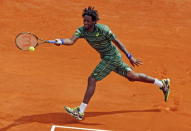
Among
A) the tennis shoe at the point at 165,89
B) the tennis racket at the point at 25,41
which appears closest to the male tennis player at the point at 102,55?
the tennis shoe at the point at 165,89

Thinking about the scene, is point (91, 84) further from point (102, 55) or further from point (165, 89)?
point (165, 89)

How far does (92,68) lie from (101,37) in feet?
9.44

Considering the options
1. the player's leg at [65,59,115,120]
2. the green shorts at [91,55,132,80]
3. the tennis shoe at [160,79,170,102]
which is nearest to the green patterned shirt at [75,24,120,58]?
the green shorts at [91,55,132,80]

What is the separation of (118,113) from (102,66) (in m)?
1.11

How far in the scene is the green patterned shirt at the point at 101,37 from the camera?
793 cm

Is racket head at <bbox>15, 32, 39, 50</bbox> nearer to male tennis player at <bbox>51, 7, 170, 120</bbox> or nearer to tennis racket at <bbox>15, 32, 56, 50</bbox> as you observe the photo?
tennis racket at <bbox>15, 32, 56, 50</bbox>

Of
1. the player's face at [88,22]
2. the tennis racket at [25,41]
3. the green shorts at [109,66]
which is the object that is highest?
the player's face at [88,22]

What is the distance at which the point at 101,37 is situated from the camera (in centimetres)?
798

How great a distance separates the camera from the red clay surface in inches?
335

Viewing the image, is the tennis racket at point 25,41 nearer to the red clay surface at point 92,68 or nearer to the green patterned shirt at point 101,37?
the green patterned shirt at point 101,37

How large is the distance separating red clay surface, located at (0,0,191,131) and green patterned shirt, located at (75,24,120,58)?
1.38 meters

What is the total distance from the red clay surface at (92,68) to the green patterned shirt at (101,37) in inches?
54.4

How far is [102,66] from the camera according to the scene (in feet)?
27.1

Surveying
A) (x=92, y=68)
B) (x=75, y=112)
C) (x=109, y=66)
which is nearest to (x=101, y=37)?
(x=109, y=66)
